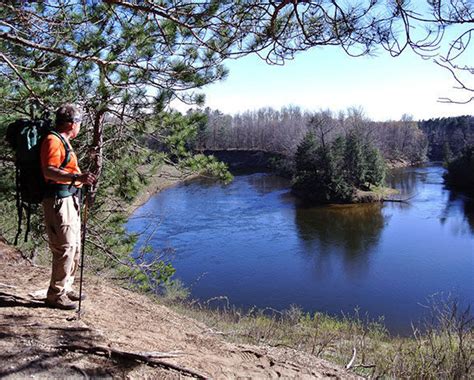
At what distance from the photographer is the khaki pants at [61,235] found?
11.0 ft

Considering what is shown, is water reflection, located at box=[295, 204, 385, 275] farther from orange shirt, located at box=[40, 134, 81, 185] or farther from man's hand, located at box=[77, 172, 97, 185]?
orange shirt, located at box=[40, 134, 81, 185]

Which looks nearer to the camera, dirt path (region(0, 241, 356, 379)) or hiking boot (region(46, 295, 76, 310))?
dirt path (region(0, 241, 356, 379))

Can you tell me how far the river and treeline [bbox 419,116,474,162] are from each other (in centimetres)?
3507

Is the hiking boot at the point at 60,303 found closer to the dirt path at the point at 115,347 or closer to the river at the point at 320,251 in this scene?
the dirt path at the point at 115,347

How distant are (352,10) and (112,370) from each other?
3.27m

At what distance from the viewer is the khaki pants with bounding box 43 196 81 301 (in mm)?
3348

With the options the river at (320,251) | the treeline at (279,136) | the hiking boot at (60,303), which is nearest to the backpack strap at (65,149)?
the hiking boot at (60,303)

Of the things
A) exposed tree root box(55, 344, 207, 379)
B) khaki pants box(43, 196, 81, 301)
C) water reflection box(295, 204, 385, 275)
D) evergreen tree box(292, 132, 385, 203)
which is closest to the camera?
exposed tree root box(55, 344, 207, 379)

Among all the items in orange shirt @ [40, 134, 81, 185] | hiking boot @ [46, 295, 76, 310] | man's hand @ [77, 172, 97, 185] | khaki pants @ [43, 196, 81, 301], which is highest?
orange shirt @ [40, 134, 81, 185]

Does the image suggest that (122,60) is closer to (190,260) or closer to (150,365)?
(150,365)

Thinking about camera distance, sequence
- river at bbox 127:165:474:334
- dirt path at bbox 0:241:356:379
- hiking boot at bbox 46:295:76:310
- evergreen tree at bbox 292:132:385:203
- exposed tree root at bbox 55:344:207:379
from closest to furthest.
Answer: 1. dirt path at bbox 0:241:356:379
2. exposed tree root at bbox 55:344:207:379
3. hiking boot at bbox 46:295:76:310
4. river at bbox 127:165:474:334
5. evergreen tree at bbox 292:132:385:203

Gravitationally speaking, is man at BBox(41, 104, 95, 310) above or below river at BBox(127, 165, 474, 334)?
above

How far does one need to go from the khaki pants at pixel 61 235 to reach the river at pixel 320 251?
4011 mm

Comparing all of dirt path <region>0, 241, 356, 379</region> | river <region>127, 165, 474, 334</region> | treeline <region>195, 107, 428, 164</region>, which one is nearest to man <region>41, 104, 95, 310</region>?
dirt path <region>0, 241, 356, 379</region>
